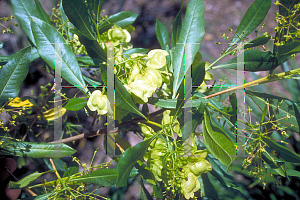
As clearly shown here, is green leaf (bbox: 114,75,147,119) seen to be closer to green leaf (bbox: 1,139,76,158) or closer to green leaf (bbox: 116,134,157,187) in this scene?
green leaf (bbox: 116,134,157,187)

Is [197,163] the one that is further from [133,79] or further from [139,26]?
[139,26]

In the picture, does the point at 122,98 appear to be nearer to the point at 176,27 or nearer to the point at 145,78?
the point at 145,78

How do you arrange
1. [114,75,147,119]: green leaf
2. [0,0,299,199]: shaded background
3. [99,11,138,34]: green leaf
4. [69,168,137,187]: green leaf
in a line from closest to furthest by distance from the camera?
[114,75,147,119]: green leaf → [69,168,137,187]: green leaf → [99,11,138,34]: green leaf → [0,0,299,199]: shaded background

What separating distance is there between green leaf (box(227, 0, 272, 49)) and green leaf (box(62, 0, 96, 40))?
0.30 metres

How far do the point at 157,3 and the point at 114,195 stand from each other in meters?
1.05

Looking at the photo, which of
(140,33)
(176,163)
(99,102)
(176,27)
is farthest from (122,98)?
(140,33)

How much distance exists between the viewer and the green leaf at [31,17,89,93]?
1.40 ft

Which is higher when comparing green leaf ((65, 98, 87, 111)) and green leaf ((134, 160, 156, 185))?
green leaf ((65, 98, 87, 111))

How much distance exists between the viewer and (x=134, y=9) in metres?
1.19

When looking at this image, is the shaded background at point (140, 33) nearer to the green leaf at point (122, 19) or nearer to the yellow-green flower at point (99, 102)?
the green leaf at point (122, 19)

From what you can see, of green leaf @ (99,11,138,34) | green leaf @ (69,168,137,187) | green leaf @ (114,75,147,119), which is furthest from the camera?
green leaf @ (99,11,138,34)

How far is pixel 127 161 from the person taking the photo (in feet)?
1.12

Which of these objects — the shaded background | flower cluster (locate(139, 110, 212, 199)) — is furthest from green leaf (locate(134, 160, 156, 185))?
the shaded background

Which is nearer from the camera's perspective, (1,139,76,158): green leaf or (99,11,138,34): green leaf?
(1,139,76,158): green leaf
